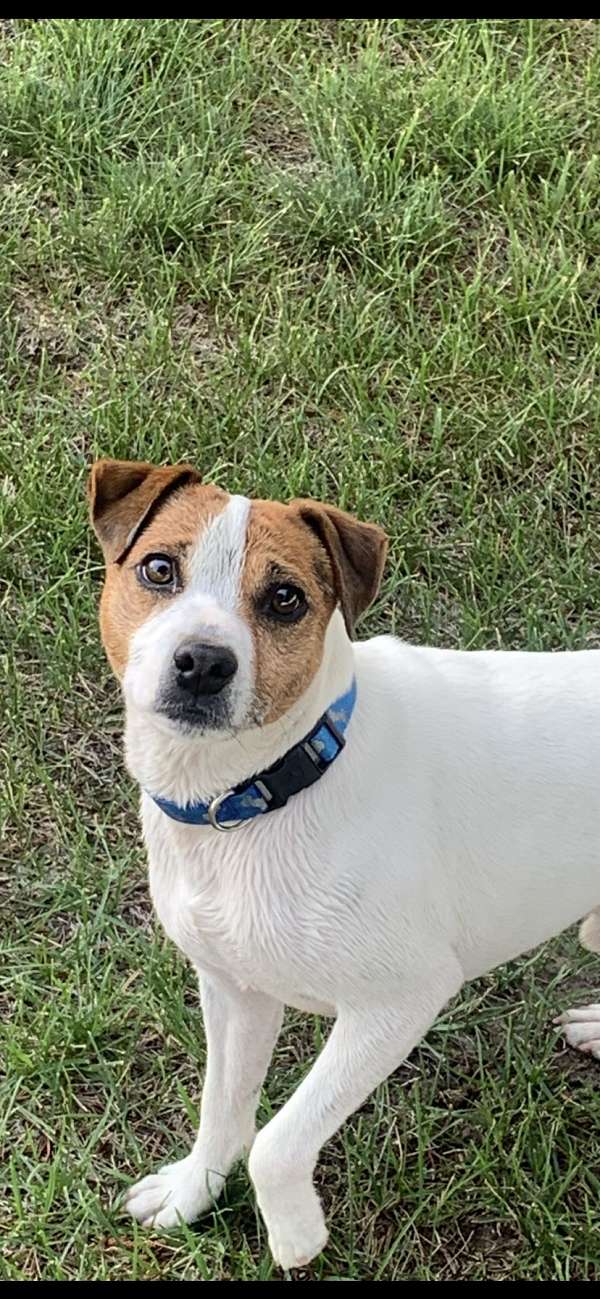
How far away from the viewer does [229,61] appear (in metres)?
5.99

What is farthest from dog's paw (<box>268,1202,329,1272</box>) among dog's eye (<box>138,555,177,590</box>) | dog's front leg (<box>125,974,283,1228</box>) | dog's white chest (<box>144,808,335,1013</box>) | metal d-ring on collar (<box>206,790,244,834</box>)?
dog's eye (<box>138,555,177,590</box>)

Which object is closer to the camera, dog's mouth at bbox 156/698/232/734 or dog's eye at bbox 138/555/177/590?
dog's mouth at bbox 156/698/232/734

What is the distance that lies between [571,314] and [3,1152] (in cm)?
350

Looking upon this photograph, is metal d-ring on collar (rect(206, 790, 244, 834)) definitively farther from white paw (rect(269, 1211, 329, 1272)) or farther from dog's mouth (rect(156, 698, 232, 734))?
white paw (rect(269, 1211, 329, 1272))

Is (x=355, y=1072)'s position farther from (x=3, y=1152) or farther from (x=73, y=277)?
(x=73, y=277)

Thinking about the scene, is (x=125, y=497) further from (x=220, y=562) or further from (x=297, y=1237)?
(x=297, y=1237)

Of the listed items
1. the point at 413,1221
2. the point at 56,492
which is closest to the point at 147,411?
the point at 56,492

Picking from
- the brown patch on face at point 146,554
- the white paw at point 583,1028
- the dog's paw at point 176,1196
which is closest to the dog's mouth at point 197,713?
the brown patch on face at point 146,554

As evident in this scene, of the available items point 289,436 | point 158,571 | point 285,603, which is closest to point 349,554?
point 285,603

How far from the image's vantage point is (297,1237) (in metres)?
2.98

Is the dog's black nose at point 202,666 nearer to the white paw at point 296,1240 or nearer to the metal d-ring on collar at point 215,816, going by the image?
the metal d-ring on collar at point 215,816

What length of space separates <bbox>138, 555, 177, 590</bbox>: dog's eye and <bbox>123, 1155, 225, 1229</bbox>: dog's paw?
5.09 ft

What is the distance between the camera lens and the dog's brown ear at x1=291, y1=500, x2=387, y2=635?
271cm

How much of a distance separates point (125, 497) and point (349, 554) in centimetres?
45
